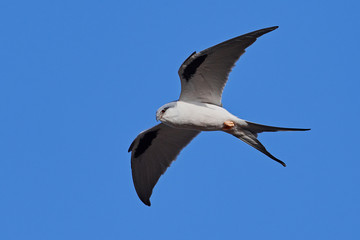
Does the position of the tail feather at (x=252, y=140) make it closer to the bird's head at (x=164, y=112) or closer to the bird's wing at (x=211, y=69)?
the bird's wing at (x=211, y=69)

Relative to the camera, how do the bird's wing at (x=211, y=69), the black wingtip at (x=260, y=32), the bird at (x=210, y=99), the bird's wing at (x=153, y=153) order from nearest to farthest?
the black wingtip at (x=260, y=32)
the bird's wing at (x=211, y=69)
the bird at (x=210, y=99)
the bird's wing at (x=153, y=153)

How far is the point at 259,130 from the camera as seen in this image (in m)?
10.2

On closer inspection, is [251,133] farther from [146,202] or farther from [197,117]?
[146,202]

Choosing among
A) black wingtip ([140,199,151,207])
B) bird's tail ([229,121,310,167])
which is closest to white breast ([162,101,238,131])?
bird's tail ([229,121,310,167])

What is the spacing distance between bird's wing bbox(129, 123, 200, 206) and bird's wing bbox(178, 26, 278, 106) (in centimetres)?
127

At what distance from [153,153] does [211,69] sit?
2.40 meters

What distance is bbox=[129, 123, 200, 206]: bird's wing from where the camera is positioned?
11500mm

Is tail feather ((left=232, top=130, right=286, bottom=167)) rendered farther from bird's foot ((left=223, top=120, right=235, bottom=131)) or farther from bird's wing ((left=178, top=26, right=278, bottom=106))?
bird's wing ((left=178, top=26, right=278, bottom=106))

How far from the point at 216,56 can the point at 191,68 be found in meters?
0.49

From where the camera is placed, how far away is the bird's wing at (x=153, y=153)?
11.5m

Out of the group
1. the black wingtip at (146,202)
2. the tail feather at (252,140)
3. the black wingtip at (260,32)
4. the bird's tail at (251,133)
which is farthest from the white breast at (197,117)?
the black wingtip at (146,202)

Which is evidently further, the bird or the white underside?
the white underside

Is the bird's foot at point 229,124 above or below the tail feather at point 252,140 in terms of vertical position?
above

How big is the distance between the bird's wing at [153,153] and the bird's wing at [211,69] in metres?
1.27
